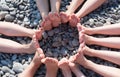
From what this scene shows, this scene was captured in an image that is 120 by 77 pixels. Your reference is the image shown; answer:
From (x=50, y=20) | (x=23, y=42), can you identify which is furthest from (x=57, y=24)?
(x=23, y=42)

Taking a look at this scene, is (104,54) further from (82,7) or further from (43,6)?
(43,6)

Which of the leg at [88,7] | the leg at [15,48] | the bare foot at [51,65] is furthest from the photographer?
the leg at [88,7]

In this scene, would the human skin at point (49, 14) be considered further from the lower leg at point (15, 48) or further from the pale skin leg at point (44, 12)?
the lower leg at point (15, 48)

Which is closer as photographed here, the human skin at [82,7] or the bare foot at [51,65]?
the bare foot at [51,65]

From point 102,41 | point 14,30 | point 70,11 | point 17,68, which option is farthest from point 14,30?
point 102,41

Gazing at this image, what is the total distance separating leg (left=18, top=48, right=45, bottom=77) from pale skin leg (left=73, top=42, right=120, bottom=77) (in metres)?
0.17

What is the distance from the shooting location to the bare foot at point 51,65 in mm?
1799

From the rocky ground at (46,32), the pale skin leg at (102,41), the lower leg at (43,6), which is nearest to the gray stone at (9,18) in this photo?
the rocky ground at (46,32)

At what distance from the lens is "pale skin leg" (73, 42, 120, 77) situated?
1.80 meters

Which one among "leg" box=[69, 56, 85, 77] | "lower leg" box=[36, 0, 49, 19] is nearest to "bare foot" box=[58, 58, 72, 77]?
"leg" box=[69, 56, 85, 77]

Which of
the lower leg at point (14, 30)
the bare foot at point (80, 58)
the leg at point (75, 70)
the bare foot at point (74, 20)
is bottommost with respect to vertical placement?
the leg at point (75, 70)

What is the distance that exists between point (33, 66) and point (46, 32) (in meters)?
0.22

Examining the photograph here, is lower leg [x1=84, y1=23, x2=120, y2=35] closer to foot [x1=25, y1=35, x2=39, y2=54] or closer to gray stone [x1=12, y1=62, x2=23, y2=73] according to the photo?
foot [x1=25, y1=35, x2=39, y2=54]

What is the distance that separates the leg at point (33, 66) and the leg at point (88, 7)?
0.32m
